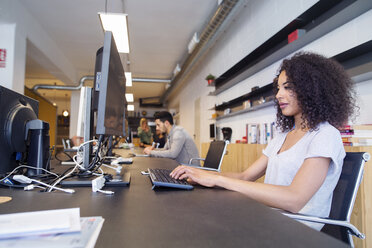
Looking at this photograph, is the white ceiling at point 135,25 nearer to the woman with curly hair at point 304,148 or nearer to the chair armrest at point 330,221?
the woman with curly hair at point 304,148

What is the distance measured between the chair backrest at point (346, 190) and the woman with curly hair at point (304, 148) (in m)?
0.04

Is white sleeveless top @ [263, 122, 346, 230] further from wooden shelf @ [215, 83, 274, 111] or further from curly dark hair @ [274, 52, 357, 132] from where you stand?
wooden shelf @ [215, 83, 274, 111]

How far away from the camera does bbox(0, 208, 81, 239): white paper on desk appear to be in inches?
14.1

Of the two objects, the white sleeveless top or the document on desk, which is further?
the white sleeveless top

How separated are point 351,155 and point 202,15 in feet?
13.4

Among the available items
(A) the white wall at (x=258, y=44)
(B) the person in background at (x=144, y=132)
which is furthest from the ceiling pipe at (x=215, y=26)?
(B) the person in background at (x=144, y=132)

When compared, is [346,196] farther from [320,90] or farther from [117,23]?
[117,23]

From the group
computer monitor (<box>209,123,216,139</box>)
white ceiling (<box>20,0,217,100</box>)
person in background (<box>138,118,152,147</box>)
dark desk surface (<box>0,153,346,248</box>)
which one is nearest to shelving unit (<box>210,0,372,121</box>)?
computer monitor (<box>209,123,216,139</box>)

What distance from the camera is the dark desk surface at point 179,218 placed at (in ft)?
1.38

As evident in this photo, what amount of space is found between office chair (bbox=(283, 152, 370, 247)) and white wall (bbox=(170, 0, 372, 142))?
1.07 m

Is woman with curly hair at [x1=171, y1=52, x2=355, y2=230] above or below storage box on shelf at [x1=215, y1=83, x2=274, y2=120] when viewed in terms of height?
below

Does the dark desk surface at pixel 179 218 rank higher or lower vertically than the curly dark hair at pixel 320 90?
lower

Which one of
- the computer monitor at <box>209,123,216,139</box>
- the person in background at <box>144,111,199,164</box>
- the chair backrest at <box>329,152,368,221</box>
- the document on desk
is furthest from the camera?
the computer monitor at <box>209,123,216,139</box>

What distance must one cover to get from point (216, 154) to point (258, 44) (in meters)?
1.95
